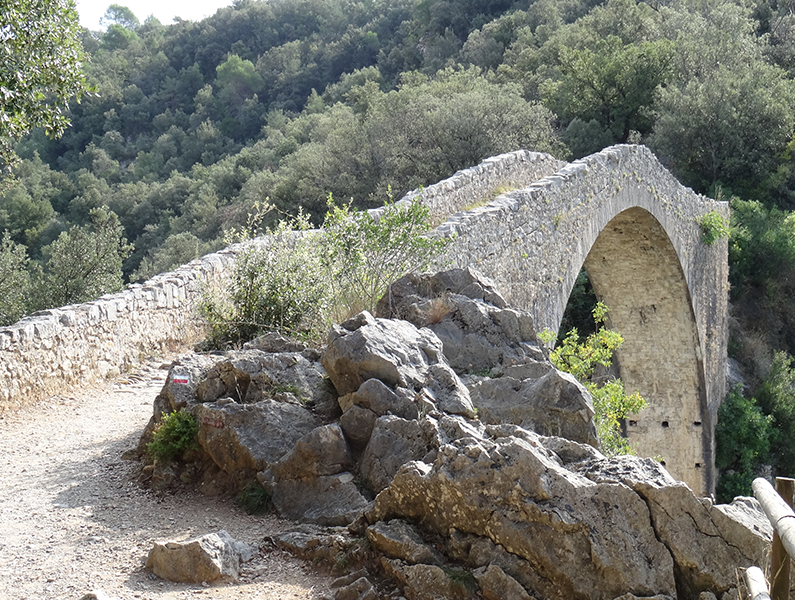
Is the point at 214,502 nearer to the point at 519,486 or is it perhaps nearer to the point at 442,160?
the point at 519,486

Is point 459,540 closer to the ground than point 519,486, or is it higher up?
closer to the ground

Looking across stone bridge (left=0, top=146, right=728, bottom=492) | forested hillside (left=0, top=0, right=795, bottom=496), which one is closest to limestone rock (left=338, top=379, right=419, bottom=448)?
stone bridge (left=0, top=146, right=728, bottom=492)

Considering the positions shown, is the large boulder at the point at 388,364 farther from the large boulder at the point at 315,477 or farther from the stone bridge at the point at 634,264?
the stone bridge at the point at 634,264

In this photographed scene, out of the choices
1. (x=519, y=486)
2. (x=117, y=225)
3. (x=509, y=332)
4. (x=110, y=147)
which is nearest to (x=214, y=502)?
(x=519, y=486)

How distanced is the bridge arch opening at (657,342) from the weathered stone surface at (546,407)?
12.7 m

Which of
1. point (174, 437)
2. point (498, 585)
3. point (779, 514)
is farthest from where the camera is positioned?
point (174, 437)

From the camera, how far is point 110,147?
44719 mm

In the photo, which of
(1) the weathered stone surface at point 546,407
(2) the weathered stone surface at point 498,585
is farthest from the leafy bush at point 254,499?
(2) the weathered stone surface at point 498,585

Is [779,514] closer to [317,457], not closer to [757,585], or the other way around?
[757,585]

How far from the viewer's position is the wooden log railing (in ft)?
8.82

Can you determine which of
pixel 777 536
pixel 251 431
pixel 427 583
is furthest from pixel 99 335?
pixel 777 536

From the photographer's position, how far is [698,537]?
3.46 metres

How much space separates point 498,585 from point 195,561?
148 cm

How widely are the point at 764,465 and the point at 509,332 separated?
746 inches
